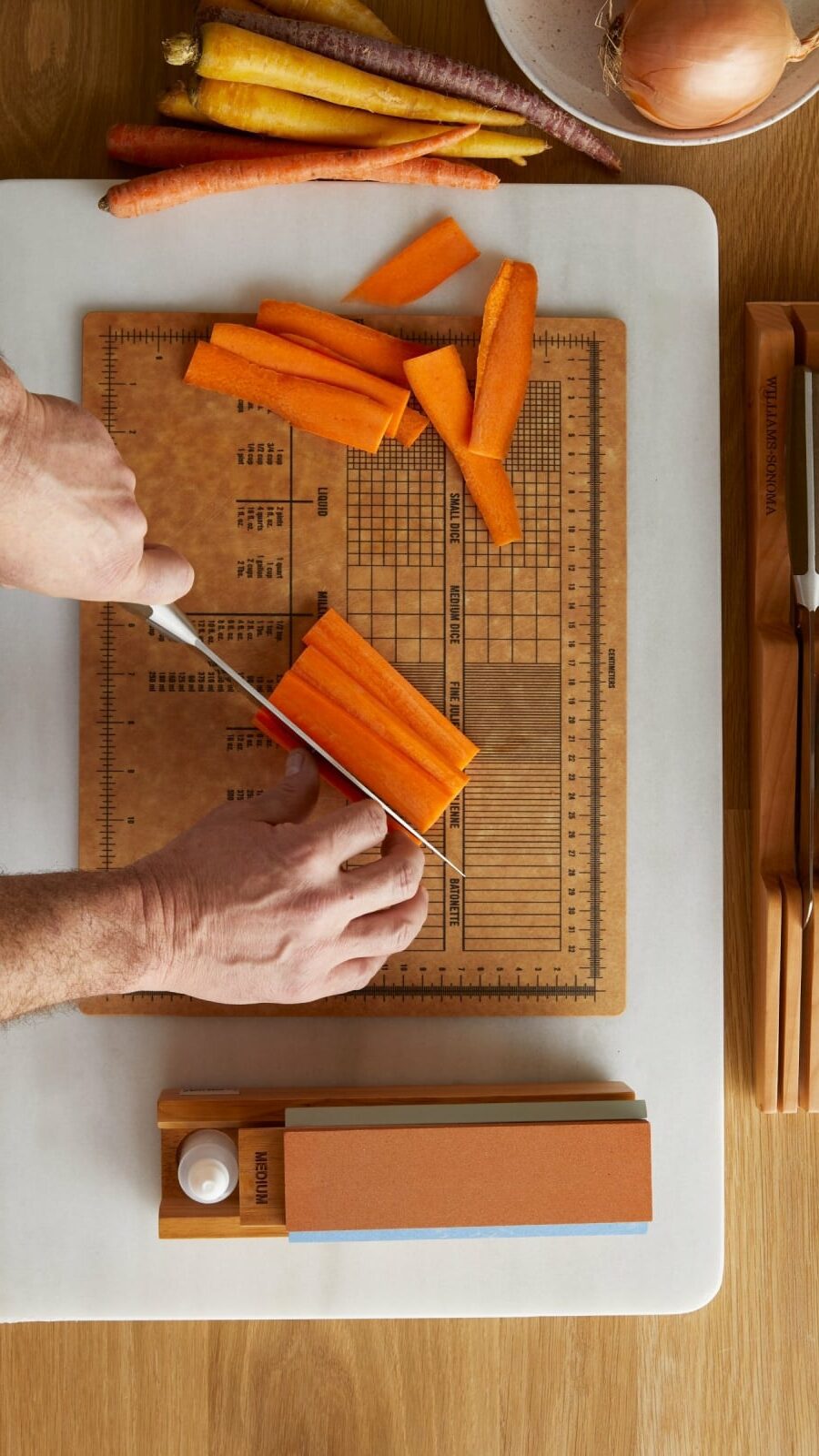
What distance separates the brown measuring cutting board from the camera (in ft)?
3.43

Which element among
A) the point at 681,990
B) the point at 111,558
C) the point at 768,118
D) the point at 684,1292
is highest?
the point at 768,118

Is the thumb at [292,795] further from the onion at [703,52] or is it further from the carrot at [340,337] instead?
the onion at [703,52]

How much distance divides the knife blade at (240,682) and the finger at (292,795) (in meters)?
0.02

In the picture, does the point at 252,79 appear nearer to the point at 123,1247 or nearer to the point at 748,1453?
the point at 123,1247

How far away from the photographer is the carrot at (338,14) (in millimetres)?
1026

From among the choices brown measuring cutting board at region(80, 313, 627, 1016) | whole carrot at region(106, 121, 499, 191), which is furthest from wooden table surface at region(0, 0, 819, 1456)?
whole carrot at region(106, 121, 499, 191)

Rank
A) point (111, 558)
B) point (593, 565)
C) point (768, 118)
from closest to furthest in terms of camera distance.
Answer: point (111, 558) < point (768, 118) < point (593, 565)

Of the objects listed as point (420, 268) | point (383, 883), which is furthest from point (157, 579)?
point (420, 268)

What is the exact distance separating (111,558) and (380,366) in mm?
372

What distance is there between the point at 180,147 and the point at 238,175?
7 centimetres

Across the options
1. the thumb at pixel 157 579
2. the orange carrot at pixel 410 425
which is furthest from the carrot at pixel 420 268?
the thumb at pixel 157 579

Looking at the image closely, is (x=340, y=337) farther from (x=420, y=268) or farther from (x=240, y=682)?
(x=240, y=682)

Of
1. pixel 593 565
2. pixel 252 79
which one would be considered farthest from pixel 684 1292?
pixel 252 79

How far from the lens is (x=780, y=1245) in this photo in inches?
43.3
